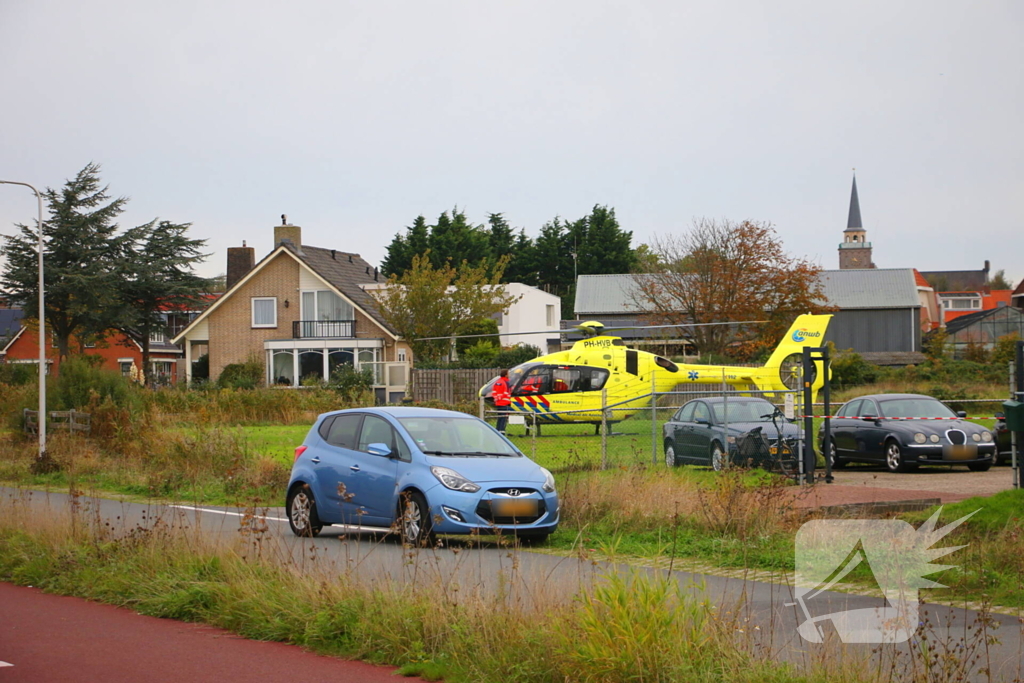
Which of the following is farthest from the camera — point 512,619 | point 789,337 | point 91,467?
point 789,337

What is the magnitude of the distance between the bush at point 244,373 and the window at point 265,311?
1917 millimetres

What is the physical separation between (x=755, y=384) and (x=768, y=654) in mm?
26371

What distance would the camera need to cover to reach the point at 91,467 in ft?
74.1

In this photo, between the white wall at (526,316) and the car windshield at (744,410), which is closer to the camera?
the car windshield at (744,410)

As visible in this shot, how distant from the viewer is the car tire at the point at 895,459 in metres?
20.4

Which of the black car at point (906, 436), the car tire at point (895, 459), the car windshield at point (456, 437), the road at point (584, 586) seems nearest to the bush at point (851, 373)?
the black car at point (906, 436)

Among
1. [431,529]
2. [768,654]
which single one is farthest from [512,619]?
[431,529]

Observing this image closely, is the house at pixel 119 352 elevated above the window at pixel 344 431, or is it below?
above

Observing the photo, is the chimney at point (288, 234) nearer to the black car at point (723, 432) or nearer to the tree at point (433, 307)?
the tree at point (433, 307)

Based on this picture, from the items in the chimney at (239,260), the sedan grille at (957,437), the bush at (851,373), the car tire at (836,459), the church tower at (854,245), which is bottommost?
the car tire at (836,459)

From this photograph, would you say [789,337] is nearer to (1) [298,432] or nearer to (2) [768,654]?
(1) [298,432]

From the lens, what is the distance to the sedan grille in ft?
66.0

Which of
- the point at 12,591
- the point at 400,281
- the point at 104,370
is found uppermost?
the point at 400,281

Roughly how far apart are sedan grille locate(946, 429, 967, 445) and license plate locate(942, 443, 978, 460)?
7cm
